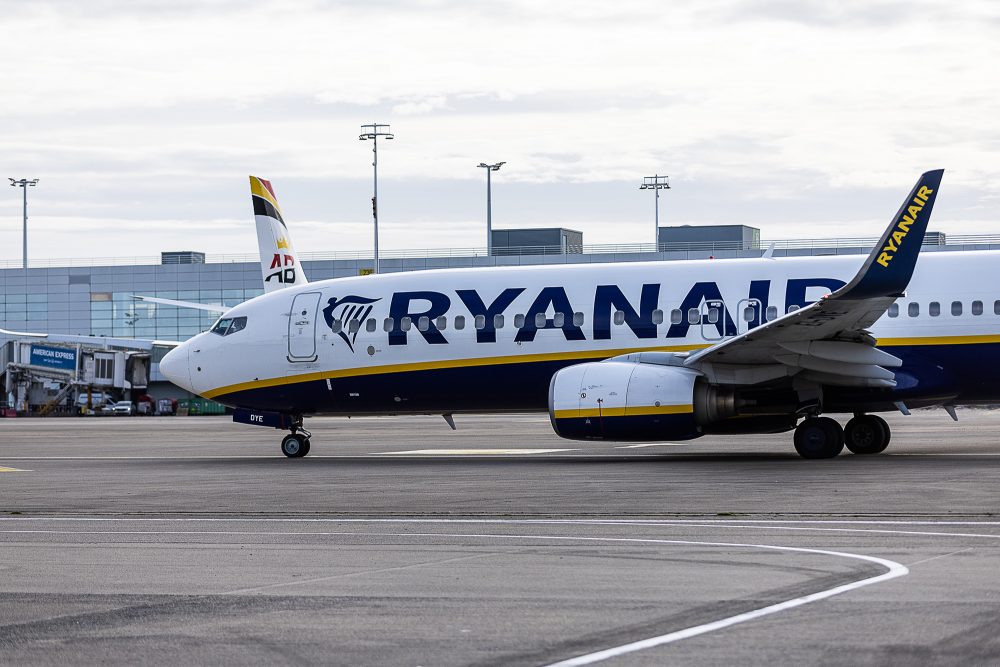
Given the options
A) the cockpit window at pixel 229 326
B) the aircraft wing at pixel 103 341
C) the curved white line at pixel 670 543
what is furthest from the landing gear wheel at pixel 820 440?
the aircraft wing at pixel 103 341

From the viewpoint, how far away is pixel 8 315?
101 meters

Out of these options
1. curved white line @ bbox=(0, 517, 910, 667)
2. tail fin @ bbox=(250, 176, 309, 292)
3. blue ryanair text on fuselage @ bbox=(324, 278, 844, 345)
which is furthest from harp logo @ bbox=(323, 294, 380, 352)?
tail fin @ bbox=(250, 176, 309, 292)

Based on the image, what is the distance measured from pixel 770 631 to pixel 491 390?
18.8 m

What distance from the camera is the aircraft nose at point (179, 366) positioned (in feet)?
95.3

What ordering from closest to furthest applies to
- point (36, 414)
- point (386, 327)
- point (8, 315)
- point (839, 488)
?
1. point (839, 488)
2. point (386, 327)
3. point (36, 414)
4. point (8, 315)

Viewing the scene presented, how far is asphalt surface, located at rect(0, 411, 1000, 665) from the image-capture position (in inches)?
301

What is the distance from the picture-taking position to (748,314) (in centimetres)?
2512

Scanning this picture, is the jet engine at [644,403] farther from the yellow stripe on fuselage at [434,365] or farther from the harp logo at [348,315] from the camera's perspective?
the harp logo at [348,315]

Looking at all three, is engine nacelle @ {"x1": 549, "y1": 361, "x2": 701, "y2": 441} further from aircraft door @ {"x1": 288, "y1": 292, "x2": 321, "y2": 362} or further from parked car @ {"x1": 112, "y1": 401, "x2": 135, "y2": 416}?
parked car @ {"x1": 112, "y1": 401, "x2": 135, "y2": 416}

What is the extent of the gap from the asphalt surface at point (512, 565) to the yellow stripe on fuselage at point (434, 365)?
3.05 meters

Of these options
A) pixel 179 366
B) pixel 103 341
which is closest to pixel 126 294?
pixel 103 341

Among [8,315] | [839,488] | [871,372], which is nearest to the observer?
[839,488]

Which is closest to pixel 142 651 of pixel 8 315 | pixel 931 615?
pixel 931 615

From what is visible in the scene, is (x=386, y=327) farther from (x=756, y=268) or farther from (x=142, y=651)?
(x=142, y=651)
